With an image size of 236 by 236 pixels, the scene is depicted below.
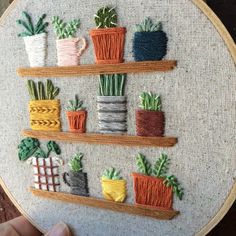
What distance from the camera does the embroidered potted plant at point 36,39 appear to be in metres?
0.50

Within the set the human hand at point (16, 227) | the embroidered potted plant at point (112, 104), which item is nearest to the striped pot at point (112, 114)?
the embroidered potted plant at point (112, 104)

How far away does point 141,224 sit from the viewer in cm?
50

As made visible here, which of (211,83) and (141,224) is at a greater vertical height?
(211,83)

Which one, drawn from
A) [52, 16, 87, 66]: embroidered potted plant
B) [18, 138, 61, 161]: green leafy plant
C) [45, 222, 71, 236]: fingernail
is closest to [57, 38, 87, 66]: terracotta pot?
[52, 16, 87, 66]: embroidered potted plant

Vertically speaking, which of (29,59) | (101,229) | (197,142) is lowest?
(101,229)

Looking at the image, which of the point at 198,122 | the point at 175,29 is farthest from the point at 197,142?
the point at 175,29

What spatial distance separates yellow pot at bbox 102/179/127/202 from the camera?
49 cm

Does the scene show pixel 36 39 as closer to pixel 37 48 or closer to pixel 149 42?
pixel 37 48

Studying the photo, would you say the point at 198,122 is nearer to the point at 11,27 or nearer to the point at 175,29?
the point at 175,29

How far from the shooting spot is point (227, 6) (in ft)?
1.49

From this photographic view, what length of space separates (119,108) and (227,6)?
0.54 feet

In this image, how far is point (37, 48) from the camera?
505 mm

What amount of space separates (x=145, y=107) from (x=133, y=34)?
82 millimetres

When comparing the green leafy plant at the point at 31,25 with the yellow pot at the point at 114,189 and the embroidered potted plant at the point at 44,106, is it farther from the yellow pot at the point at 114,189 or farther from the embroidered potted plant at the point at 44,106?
the yellow pot at the point at 114,189
